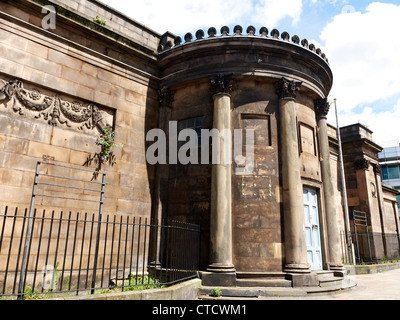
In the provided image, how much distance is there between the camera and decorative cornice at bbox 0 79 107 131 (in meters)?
8.30

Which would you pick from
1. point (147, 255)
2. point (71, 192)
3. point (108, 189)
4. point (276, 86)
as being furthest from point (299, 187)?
point (71, 192)

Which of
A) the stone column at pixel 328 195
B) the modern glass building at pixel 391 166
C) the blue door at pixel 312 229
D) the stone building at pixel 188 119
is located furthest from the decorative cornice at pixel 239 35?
the modern glass building at pixel 391 166

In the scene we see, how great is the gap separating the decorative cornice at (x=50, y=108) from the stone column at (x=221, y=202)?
4036 millimetres

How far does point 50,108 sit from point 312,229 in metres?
9.68

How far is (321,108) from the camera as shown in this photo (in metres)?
12.7

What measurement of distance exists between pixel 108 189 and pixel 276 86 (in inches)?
274

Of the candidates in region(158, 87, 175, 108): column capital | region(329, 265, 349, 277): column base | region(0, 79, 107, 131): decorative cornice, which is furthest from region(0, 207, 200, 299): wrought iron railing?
region(329, 265, 349, 277): column base

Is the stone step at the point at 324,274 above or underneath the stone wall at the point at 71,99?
underneath

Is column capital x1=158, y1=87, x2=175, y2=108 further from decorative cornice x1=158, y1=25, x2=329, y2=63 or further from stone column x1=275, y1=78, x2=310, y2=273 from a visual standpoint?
stone column x1=275, y1=78, x2=310, y2=273

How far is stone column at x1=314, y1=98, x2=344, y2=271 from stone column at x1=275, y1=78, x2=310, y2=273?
2.18 m

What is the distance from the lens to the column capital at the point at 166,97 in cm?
1166

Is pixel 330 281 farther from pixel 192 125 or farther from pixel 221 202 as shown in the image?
pixel 192 125

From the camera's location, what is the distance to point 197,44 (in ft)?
36.0

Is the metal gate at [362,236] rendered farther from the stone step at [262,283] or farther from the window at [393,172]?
the window at [393,172]
